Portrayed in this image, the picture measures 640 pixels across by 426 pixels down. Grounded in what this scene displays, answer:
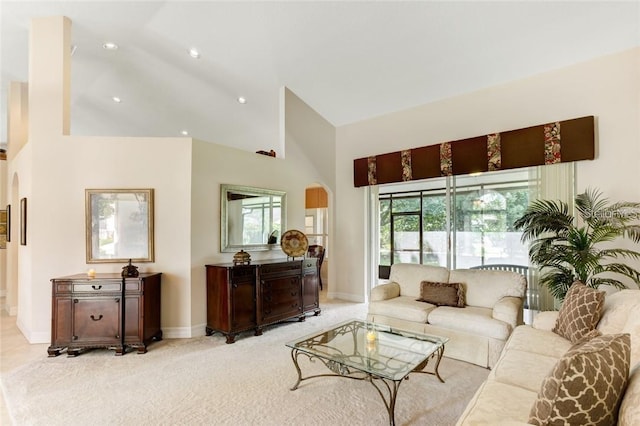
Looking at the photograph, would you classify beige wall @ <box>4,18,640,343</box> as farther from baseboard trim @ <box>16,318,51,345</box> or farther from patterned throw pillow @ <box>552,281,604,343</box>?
patterned throw pillow @ <box>552,281,604,343</box>

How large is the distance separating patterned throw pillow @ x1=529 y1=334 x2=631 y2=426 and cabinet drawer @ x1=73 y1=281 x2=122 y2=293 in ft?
12.0

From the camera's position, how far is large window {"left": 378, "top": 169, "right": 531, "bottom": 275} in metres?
4.29

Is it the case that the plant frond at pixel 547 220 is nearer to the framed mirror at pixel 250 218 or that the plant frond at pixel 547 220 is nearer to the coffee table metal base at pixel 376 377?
the coffee table metal base at pixel 376 377

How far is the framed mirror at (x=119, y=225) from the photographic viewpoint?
3734mm

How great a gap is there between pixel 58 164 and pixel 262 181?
246 centimetres

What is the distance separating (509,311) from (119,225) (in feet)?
14.4

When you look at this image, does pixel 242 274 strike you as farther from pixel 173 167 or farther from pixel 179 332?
pixel 173 167

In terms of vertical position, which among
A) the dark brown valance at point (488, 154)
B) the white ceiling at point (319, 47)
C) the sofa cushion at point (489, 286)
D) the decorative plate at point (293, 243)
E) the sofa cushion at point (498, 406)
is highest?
the white ceiling at point (319, 47)

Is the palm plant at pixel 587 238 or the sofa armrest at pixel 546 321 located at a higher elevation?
the palm plant at pixel 587 238

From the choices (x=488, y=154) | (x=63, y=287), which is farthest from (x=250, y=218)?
(x=488, y=154)

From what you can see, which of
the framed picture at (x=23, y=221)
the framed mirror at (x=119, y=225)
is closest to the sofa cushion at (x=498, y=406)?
the framed mirror at (x=119, y=225)

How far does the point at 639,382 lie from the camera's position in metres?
1.15

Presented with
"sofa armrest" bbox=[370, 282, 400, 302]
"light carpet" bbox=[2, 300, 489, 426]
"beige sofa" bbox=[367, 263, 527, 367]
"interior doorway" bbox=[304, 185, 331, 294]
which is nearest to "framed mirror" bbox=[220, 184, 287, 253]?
"light carpet" bbox=[2, 300, 489, 426]

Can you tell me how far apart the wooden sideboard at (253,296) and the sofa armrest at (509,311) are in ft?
8.22
